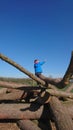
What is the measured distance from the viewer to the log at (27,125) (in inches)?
273

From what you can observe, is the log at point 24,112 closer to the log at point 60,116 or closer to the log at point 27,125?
the log at point 27,125

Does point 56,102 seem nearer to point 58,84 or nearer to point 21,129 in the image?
point 58,84

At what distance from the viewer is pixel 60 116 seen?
654cm

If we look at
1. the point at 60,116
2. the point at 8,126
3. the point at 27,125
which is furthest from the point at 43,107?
the point at 60,116

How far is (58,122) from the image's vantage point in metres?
6.35

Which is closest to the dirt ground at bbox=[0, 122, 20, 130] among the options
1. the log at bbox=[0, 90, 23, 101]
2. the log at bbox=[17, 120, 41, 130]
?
the log at bbox=[17, 120, 41, 130]

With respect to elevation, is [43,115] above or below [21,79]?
below

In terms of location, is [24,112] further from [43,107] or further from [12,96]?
[12,96]

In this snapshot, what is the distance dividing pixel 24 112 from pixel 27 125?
1.77ft

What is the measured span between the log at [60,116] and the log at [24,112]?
0.58 metres

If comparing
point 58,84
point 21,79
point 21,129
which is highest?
point 21,79

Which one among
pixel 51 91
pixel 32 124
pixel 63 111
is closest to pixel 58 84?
pixel 51 91

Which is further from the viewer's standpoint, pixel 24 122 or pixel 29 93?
pixel 29 93

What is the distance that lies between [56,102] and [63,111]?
0.49 m
